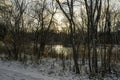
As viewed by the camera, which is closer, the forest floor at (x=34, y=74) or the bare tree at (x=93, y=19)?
the forest floor at (x=34, y=74)

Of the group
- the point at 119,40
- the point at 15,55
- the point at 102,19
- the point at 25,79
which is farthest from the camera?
the point at 119,40

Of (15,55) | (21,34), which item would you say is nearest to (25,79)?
(15,55)

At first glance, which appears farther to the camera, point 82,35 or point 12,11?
point 82,35

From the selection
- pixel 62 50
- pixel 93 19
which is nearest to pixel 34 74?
pixel 93 19

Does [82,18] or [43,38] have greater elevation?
[82,18]

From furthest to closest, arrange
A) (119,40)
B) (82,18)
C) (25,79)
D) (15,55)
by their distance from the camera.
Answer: (119,40) < (82,18) < (15,55) < (25,79)

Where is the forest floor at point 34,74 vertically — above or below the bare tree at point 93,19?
below

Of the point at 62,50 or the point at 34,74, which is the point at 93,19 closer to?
the point at 34,74

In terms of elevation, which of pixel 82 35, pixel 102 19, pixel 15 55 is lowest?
pixel 15 55

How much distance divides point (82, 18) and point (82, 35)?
5.54 m

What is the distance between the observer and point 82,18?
34.5 metres

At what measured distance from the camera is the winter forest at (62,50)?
58.3ft

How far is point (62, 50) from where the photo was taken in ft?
104

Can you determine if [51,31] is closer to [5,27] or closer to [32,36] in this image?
[32,36]
